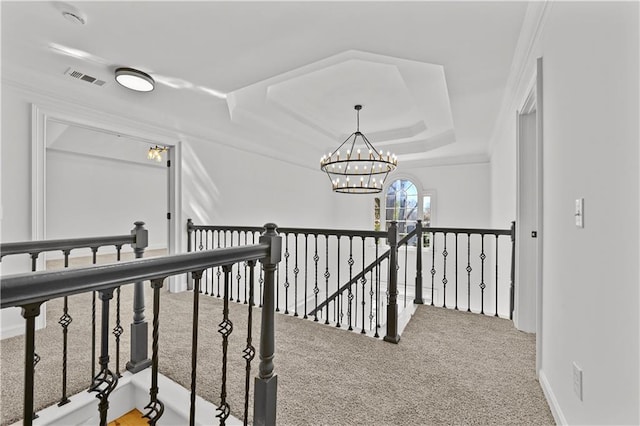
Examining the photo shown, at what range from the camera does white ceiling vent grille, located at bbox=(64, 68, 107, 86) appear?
9.24ft

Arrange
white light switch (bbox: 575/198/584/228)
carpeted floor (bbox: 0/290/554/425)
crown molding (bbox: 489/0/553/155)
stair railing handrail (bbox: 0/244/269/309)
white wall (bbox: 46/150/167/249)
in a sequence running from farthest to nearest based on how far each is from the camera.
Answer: white wall (bbox: 46/150/167/249) < crown molding (bbox: 489/0/553/155) < carpeted floor (bbox: 0/290/554/425) < white light switch (bbox: 575/198/584/228) < stair railing handrail (bbox: 0/244/269/309)

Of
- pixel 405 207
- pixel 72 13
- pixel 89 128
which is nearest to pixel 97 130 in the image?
pixel 89 128

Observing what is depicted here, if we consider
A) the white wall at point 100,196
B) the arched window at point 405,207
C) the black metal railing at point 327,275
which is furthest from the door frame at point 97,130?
the arched window at point 405,207

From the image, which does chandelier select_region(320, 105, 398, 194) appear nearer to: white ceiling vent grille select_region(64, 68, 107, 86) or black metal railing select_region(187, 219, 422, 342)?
black metal railing select_region(187, 219, 422, 342)

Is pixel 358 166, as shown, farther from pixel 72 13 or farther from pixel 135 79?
pixel 72 13

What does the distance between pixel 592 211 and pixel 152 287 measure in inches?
65.5

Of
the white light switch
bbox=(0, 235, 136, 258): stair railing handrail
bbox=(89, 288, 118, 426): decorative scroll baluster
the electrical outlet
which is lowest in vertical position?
the electrical outlet

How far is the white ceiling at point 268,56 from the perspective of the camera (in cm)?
211

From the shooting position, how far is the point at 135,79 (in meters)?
2.95

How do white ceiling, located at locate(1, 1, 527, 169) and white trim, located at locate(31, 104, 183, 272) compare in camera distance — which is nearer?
white ceiling, located at locate(1, 1, 527, 169)

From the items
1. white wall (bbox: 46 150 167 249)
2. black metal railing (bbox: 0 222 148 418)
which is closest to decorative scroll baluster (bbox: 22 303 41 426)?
black metal railing (bbox: 0 222 148 418)

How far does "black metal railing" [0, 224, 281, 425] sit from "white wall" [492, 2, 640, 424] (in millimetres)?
1258

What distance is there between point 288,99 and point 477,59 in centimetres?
252

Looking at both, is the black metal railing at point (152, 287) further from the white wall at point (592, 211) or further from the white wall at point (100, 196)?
the white wall at point (100, 196)
